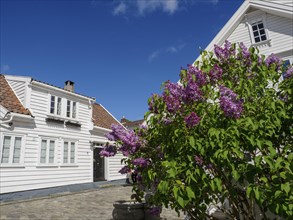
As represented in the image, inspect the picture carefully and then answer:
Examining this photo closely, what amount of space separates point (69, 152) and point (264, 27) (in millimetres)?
15383

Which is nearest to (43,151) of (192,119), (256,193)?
(192,119)

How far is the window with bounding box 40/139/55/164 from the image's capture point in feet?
51.2

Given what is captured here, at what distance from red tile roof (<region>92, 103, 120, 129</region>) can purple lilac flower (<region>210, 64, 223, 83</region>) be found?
17.9m

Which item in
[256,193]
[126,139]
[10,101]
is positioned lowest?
[256,193]

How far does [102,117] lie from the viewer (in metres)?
23.8

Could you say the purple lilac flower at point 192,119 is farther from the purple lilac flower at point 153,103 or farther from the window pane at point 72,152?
the window pane at point 72,152

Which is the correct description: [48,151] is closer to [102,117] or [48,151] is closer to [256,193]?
[102,117]

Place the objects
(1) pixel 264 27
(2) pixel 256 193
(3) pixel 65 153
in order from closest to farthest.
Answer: (2) pixel 256 193
(1) pixel 264 27
(3) pixel 65 153

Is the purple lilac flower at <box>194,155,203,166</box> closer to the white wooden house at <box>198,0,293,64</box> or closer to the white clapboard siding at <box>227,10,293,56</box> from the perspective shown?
the white wooden house at <box>198,0,293,64</box>

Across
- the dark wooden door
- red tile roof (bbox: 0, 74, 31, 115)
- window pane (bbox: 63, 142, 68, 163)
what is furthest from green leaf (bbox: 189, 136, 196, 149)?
the dark wooden door

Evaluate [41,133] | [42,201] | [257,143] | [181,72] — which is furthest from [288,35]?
[41,133]

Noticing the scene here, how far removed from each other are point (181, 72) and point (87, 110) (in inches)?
670

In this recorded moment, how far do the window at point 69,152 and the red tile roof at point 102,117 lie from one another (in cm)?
333

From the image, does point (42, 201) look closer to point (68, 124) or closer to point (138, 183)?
point (68, 124)
